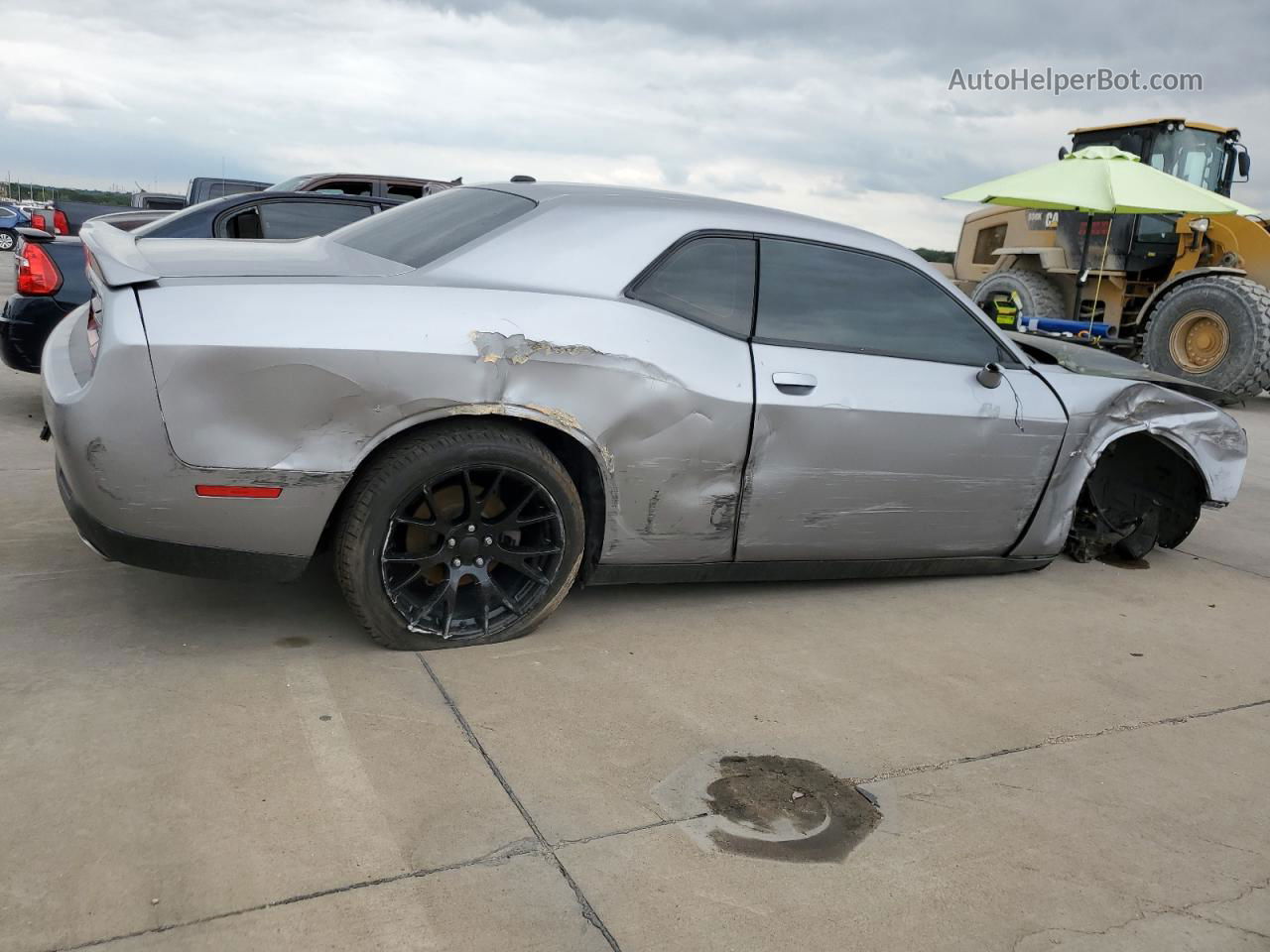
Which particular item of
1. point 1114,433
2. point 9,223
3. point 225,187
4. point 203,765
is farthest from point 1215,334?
point 9,223

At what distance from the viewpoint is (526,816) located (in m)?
2.54

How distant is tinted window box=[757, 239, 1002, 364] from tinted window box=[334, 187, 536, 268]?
93 centimetres

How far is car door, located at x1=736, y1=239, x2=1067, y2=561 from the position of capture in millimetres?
3717

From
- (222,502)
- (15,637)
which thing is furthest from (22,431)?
(222,502)

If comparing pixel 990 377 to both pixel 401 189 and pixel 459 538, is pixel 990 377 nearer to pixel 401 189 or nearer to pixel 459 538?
pixel 459 538

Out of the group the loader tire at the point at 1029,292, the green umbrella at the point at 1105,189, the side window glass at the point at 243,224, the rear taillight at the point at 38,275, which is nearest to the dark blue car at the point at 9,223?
the side window glass at the point at 243,224

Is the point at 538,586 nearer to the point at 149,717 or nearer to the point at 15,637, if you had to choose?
the point at 149,717

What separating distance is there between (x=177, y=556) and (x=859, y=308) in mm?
2496

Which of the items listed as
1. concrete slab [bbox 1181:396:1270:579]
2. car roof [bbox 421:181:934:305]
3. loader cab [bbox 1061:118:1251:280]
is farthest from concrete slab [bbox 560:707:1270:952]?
loader cab [bbox 1061:118:1251:280]

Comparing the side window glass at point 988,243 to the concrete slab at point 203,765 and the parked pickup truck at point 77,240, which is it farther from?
the concrete slab at point 203,765

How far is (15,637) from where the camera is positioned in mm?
3201

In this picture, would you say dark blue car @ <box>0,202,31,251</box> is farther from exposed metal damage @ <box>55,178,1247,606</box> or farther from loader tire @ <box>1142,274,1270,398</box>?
exposed metal damage @ <box>55,178,1247,606</box>

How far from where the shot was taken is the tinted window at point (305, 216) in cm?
707

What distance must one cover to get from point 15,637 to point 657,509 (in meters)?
2.03
